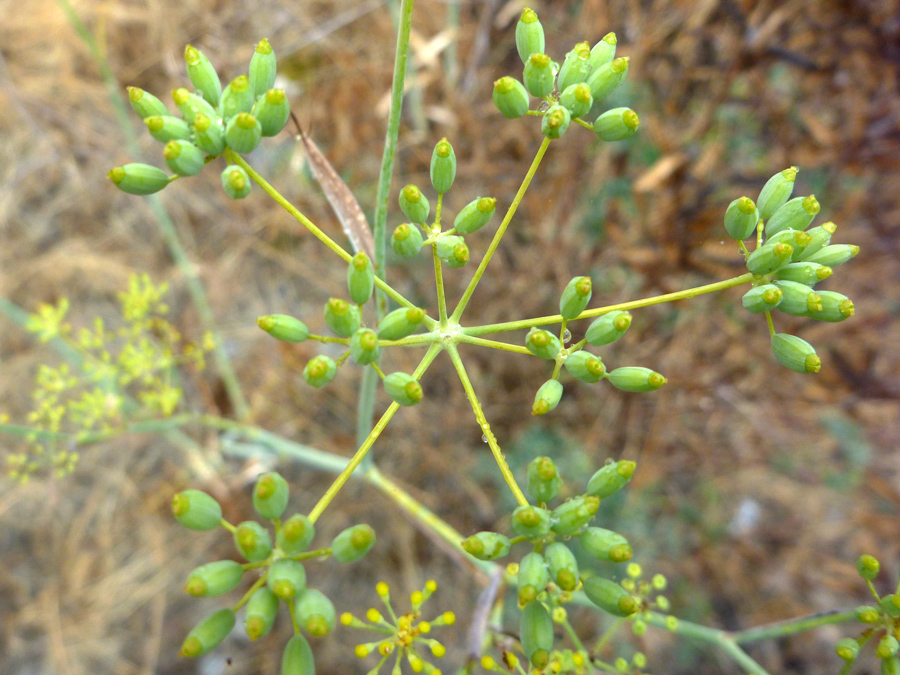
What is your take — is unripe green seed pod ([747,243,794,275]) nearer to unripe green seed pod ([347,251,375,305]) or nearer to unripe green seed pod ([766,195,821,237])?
unripe green seed pod ([766,195,821,237])

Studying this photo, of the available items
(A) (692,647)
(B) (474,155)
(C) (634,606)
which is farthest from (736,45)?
(A) (692,647)

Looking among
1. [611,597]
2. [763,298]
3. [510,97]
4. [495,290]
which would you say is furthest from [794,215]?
[495,290]

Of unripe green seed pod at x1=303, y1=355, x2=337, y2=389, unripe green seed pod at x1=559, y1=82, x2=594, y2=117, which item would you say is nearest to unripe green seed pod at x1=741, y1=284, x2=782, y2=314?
unripe green seed pod at x1=559, y1=82, x2=594, y2=117

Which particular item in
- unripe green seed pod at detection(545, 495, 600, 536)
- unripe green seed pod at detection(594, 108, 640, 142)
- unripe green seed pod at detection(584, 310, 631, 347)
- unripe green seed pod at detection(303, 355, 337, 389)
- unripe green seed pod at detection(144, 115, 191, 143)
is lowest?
unripe green seed pod at detection(545, 495, 600, 536)

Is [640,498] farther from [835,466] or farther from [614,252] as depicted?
[614,252]

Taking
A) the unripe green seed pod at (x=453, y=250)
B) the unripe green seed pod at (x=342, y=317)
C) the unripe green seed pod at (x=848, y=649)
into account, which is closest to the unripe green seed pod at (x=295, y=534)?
the unripe green seed pod at (x=342, y=317)

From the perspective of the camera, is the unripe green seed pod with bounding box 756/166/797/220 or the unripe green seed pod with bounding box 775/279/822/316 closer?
the unripe green seed pod with bounding box 775/279/822/316
